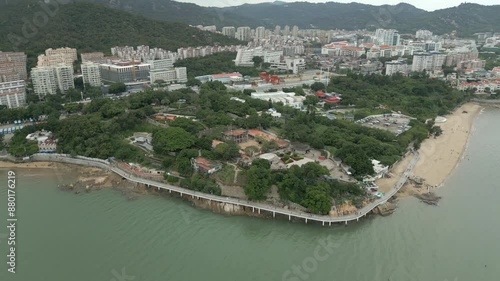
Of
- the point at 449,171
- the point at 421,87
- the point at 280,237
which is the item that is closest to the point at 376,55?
the point at 421,87

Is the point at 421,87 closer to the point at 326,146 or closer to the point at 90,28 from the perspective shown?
the point at 326,146

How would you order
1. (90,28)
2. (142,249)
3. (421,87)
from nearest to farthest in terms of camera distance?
(142,249)
(421,87)
(90,28)

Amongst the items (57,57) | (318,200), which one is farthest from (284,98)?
(57,57)

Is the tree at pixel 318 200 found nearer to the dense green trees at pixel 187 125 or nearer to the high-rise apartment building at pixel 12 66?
the dense green trees at pixel 187 125

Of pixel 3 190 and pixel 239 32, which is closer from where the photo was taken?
pixel 3 190

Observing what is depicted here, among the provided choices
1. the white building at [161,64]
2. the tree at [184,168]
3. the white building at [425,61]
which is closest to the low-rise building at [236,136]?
the tree at [184,168]

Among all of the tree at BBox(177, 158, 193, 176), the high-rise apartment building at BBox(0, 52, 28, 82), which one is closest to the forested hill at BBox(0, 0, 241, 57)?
the high-rise apartment building at BBox(0, 52, 28, 82)

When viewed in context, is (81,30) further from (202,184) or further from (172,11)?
(202,184)
